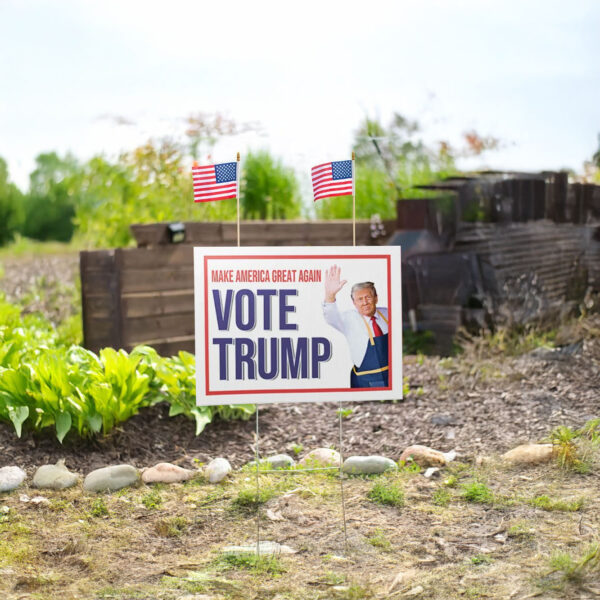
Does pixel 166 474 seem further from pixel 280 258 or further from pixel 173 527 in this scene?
pixel 280 258

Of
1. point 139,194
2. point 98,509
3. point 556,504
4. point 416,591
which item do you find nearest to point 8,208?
point 139,194

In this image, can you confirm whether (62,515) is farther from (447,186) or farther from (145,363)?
(447,186)

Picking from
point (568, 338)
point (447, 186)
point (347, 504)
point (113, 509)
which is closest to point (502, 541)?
point (347, 504)

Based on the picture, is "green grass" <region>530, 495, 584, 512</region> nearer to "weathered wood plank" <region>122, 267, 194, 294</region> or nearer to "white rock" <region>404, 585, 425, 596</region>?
"white rock" <region>404, 585, 425, 596</region>

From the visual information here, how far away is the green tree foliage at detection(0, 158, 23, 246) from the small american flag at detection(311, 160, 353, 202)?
48.4 ft

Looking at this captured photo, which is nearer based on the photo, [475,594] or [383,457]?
[475,594]

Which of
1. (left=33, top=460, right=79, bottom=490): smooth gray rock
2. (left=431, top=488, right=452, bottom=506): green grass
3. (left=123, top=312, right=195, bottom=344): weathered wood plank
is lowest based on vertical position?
(left=431, top=488, right=452, bottom=506): green grass

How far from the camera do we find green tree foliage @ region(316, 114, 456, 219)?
31.8 feet

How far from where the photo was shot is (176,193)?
31.3 ft

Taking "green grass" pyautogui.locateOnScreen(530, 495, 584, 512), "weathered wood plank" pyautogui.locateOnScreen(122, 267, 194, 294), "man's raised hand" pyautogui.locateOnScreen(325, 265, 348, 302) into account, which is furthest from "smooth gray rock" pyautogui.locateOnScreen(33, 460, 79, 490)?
"weathered wood plank" pyautogui.locateOnScreen(122, 267, 194, 294)

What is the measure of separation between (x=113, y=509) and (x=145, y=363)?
1364 millimetres

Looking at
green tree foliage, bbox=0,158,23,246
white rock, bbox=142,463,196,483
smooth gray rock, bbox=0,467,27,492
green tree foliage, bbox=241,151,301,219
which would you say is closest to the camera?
smooth gray rock, bbox=0,467,27,492

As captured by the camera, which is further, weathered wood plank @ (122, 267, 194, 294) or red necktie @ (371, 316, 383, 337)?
weathered wood plank @ (122, 267, 194, 294)

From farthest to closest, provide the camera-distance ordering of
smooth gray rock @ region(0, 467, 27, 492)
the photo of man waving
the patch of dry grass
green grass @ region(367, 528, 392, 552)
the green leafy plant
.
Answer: the green leafy plant → smooth gray rock @ region(0, 467, 27, 492) → the photo of man waving → green grass @ region(367, 528, 392, 552) → the patch of dry grass
